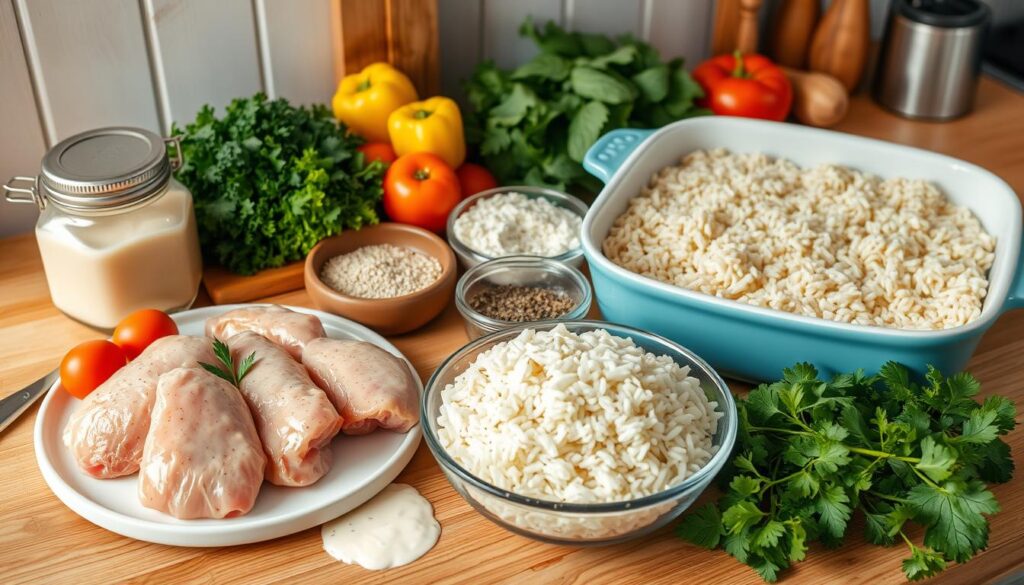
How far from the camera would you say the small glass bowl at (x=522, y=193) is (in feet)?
5.38

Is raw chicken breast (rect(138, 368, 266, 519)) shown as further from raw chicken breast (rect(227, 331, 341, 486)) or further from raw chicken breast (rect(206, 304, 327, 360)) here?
raw chicken breast (rect(206, 304, 327, 360))

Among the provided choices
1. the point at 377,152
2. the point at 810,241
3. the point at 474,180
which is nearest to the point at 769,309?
the point at 810,241


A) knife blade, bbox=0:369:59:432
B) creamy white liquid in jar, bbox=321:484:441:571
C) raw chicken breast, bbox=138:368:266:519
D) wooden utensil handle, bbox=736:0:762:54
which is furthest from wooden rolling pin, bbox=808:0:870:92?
knife blade, bbox=0:369:59:432

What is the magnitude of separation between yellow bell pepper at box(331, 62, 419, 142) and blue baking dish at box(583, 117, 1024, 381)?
0.40 m

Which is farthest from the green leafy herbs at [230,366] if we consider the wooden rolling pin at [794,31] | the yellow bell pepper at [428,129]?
the wooden rolling pin at [794,31]

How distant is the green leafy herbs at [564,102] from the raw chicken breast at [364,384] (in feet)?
1.93

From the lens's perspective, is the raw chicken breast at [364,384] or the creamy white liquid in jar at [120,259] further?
the creamy white liquid in jar at [120,259]

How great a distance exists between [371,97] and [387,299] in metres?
0.47

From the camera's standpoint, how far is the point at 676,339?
142cm

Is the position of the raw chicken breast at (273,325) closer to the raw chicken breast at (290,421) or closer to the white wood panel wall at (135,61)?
the raw chicken breast at (290,421)

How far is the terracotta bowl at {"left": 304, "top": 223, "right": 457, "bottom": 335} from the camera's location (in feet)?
5.03

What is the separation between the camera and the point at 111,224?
4.93 feet

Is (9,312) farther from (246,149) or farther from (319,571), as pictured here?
(319,571)

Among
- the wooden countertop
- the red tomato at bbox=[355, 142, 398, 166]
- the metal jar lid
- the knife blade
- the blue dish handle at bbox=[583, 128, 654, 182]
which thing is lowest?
the wooden countertop
